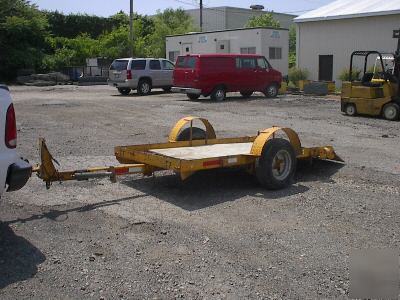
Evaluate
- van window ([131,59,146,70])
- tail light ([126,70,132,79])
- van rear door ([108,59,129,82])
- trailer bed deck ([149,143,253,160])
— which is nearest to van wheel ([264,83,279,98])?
van window ([131,59,146,70])

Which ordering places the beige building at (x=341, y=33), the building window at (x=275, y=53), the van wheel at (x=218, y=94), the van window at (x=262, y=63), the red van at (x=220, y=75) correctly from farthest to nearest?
the building window at (x=275, y=53) → the beige building at (x=341, y=33) → the van window at (x=262, y=63) → the van wheel at (x=218, y=94) → the red van at (x=220, y=75)

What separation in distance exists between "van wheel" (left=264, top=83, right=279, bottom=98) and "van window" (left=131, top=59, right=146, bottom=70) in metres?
6.28

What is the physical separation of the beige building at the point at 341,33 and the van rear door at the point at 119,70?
1046 centimetres

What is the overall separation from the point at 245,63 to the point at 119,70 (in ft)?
21.0

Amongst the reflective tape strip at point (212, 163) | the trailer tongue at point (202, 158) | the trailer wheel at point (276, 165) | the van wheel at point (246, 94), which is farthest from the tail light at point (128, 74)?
the reflective tape strip at point (212, 163)

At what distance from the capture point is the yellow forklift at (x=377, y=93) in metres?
16.1

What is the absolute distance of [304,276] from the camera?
4480 mm

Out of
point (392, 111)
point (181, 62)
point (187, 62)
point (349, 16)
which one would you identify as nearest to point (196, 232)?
point (392, 111)

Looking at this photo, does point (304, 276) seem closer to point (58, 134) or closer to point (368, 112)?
point (58, 134)

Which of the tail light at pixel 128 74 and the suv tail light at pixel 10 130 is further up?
the tail light at pixel 128 74

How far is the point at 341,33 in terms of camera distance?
2814 cm

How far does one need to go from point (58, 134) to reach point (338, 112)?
989 centimetres

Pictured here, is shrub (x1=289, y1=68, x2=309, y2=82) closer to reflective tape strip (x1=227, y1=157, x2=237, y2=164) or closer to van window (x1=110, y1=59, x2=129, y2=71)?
van window (x1=110, y1=59, x2=129, y2=71)

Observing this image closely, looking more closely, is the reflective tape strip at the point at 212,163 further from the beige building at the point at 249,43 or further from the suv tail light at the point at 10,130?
the beige building at the point at 249,43
